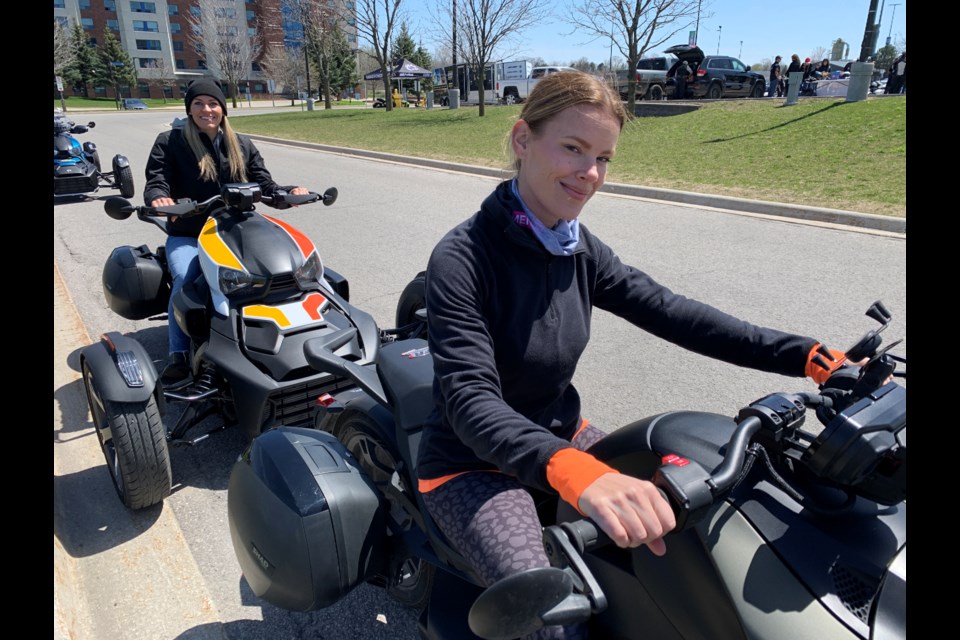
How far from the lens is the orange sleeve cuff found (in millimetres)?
1209

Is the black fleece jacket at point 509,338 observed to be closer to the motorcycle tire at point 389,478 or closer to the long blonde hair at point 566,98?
the long blonde hair at point 566,98

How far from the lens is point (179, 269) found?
12.6ft

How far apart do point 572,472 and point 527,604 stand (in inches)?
14.0

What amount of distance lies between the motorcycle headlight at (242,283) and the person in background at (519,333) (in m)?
1.75

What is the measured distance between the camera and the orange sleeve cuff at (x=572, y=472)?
3.97 feet

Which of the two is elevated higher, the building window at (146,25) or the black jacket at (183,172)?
the building window at (146,25)

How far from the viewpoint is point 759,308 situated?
512 centimetres

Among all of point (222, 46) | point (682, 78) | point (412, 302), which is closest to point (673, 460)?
point (412, 302)

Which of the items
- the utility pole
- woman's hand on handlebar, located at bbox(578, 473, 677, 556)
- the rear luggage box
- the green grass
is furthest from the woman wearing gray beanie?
the utility pole

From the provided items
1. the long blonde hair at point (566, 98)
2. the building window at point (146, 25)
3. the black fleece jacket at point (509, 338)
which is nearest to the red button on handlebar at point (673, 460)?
the black fleece jacket at point (509, 338)

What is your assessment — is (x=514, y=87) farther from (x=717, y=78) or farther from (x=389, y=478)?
(x=389, y=478)

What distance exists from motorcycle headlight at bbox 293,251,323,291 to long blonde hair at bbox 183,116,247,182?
1130 millimetres
